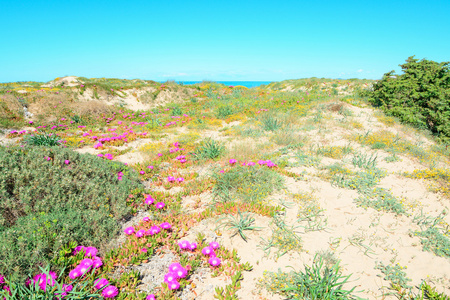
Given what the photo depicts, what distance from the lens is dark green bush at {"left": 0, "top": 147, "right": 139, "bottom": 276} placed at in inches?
117

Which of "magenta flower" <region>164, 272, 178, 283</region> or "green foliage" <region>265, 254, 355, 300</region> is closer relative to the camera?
"green foliage" <region>265, 254, 355, 300</region>

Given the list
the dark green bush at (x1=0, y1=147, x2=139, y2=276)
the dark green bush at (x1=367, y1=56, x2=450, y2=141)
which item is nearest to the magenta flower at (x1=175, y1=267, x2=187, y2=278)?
the dark green bush at (x1=0, y1=147, x2=139, y2=276)

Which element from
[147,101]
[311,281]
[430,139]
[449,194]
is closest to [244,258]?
[311,281]

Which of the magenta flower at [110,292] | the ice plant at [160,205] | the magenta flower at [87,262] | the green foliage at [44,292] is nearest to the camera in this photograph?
the green foliage at [44,292]

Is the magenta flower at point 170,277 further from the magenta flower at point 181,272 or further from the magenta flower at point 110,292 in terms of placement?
the magenta flower at point 110,292

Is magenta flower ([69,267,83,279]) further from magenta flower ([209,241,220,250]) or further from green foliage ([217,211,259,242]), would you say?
green foliage ([217,211,259,242])

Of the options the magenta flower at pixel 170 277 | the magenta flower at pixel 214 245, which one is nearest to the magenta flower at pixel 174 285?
the magenta flower at pixel 170 277

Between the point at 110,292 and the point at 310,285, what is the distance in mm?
2556

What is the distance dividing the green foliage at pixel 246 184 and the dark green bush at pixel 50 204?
2.09 meters

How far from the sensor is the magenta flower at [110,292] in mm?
2742

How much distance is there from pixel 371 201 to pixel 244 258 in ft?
11.1

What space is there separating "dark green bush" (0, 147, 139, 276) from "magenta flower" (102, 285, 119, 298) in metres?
0.94

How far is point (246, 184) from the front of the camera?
209 inches

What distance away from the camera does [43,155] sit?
4.77m
